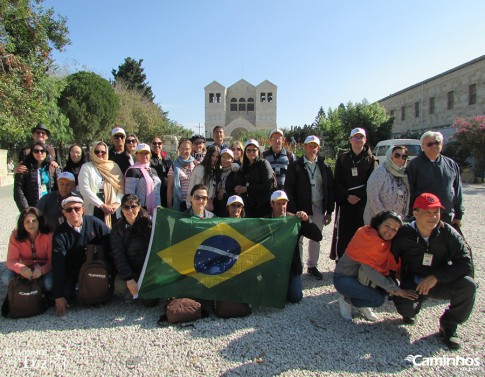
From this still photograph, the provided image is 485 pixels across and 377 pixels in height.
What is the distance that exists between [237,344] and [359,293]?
1.40 metres

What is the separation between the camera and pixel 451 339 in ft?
10.9

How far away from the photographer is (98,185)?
16.7ft

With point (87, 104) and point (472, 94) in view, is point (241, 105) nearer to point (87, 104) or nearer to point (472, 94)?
point (87, 104)

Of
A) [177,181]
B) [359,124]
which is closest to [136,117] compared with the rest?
[359,124]

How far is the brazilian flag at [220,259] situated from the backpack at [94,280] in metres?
0.46

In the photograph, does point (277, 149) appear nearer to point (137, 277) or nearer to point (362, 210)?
point (362, 210)

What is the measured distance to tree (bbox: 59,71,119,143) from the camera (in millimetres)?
27344

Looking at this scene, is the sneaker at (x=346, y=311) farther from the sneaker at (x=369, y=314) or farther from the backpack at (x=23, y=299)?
the backpack at (x=23, y=299)

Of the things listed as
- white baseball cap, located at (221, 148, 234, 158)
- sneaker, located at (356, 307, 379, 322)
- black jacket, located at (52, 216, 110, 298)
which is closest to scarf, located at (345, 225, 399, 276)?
sneaker, located at (356, 307, 379, 322)

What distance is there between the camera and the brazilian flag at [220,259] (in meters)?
4.12

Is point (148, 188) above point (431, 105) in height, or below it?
below

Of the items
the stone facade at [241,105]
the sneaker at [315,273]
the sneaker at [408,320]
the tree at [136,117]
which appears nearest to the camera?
the sneaker at [408,320]

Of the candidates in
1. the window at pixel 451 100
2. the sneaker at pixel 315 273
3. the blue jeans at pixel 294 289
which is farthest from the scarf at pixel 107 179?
the window at pixel 451 100
